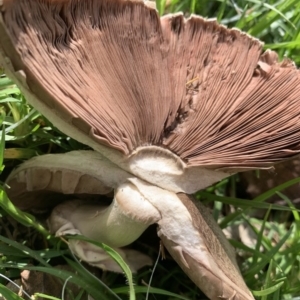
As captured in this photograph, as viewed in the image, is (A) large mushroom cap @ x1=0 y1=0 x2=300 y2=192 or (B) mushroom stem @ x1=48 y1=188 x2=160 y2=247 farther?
(B) mushroom stem @ x1=48 y1=188 x2=160 y2=247

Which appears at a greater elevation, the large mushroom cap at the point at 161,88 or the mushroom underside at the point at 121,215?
the large mushroom cap at the point at 161,88

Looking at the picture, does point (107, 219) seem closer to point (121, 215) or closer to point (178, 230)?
point (121, 215)

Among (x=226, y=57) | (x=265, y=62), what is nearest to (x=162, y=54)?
(x=226, y=57)

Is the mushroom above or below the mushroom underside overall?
above

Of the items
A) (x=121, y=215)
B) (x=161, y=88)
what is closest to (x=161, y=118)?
(x=161, y=88)

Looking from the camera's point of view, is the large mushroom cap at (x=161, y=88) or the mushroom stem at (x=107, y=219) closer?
the large mushroom cap at (x=161, y=88)

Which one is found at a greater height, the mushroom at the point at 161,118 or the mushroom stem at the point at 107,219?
the mushroom at the point at 161,118

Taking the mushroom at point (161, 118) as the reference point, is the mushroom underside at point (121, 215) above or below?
below
